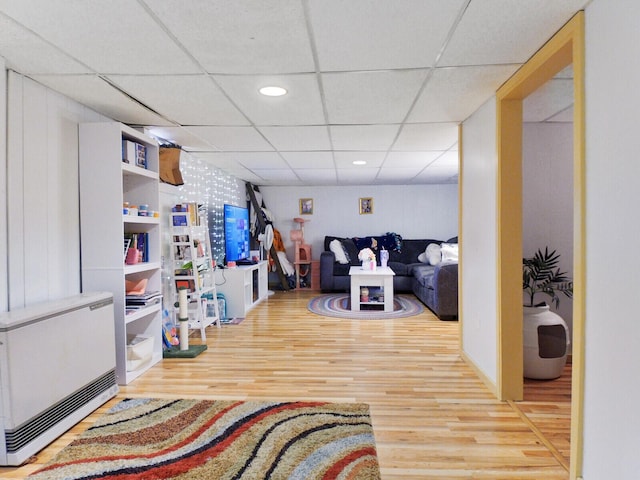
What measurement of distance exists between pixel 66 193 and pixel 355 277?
361cm

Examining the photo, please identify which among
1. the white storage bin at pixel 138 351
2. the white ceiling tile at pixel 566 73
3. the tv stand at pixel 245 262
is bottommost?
the white storage bin at pixel 138 351

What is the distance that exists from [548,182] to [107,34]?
136 inches

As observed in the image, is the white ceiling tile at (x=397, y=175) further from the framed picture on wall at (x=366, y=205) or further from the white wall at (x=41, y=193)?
the white wall at (x=41, y=193)

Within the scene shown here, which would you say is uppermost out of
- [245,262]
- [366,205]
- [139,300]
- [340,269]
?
[366,205]

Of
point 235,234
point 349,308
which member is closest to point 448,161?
point 349,308

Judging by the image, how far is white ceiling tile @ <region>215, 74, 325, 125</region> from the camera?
7.61 feet

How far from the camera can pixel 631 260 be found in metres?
1.34

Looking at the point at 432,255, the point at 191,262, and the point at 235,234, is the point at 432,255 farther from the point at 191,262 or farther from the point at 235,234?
the point at 191,262

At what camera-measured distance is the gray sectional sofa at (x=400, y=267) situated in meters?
4.89

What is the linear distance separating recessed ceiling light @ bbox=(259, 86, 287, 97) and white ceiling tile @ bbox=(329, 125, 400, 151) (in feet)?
2.94

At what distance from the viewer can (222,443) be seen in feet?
6.65

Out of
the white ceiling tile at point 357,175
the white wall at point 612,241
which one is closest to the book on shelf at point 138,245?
the white wall at point 612,241

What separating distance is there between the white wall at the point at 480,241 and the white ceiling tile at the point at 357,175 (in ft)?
8.22

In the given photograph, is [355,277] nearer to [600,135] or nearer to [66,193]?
[66,193]
